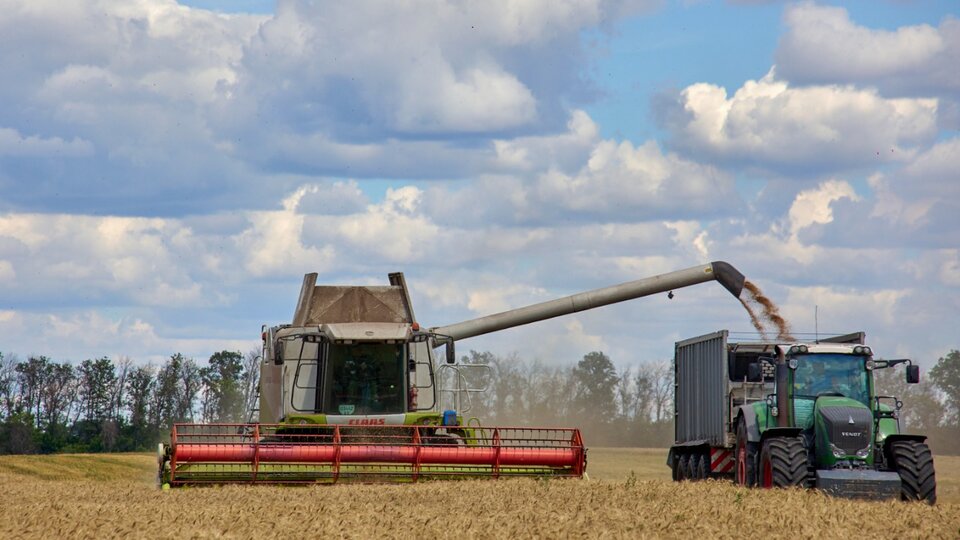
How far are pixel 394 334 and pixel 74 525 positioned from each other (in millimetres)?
9206

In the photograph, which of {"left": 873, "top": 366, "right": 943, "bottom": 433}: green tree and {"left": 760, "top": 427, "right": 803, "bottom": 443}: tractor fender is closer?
{"left": 760, "top": 427, "right": 803, "bottom": 443}: tractor fender

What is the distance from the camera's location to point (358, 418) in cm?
1983

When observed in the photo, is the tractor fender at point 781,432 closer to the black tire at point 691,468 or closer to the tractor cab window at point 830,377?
the tractor cab window at point 830,377

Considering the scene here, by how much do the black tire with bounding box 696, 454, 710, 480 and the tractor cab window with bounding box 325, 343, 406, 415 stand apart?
16.6 ft

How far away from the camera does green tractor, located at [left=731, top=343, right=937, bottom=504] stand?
640 inches

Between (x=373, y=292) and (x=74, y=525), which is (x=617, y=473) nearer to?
(x=373, y=292)

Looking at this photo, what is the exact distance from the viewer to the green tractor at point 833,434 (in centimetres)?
1627

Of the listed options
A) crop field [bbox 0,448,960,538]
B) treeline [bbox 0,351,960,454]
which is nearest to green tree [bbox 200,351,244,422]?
treeline [bbox 0,351,960,454]

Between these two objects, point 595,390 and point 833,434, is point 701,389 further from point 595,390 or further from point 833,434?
point 595,390

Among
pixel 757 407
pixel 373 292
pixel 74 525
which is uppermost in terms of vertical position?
pixel 373 292

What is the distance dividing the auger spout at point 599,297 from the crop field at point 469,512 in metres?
9.26

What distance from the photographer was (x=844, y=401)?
17.1 metres

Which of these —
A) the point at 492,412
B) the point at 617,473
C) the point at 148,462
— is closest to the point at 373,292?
the point at 148,462

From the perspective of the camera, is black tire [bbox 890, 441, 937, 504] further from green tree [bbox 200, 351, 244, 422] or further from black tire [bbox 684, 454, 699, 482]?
green tree [bbox 200, 351, 244, 422]
